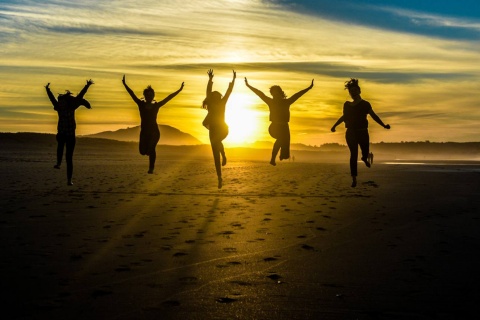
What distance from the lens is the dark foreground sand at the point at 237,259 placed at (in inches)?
191

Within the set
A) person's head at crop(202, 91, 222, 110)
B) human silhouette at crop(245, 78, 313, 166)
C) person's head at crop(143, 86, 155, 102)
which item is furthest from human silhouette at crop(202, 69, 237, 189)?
person's head at crop(143, 86, 155, 102)

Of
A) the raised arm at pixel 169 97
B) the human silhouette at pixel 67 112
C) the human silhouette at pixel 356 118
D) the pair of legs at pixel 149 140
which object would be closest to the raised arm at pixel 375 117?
the human silhouette at pixel 356 118

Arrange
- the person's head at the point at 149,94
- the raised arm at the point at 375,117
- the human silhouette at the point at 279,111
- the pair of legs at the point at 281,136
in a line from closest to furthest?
the raised arm at the point at 375,117, the human silhouette at the point at 279,111, the pair of legs at the point at 281,136, the person's head at the point at 149,94

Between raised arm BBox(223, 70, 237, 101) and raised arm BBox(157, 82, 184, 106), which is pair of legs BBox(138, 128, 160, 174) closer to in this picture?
raised arm BBox(157, 82, 184, 106)

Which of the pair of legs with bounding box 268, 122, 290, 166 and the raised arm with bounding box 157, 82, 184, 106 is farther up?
the raised arm with bounding box 157, 82, 184, 106

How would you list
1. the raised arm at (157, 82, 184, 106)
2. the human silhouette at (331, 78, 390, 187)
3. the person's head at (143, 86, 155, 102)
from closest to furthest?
the human silhouette at (331, 78, 390, 187), the raised arm at (157, 82, 184, 106), the person's head at (143, 86, 155, 102)

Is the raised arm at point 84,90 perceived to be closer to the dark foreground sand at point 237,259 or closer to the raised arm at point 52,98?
the raised arm at point 52,98

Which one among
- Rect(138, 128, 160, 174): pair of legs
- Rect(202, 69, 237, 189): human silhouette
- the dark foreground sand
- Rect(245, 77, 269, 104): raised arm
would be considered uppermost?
Rect(245, 77, 269, 104): raised arm

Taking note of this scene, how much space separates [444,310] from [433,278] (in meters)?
1.09

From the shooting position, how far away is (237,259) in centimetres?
679

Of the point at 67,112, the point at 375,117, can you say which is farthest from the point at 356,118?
the point at 67,112

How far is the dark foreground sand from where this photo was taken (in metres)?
4.86

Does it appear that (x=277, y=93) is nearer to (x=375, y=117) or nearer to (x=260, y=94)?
(x=260, y=94)

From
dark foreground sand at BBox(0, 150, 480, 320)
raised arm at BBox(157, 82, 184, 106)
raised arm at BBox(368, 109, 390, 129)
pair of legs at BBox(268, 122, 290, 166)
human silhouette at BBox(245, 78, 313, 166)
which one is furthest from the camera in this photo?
pair of legs at BBox(268, 122, 290, 166)
